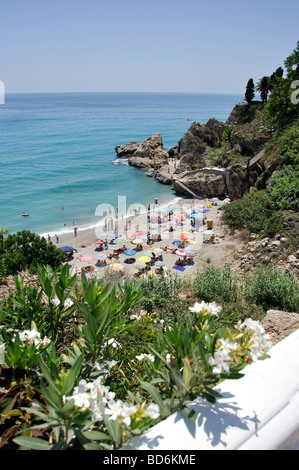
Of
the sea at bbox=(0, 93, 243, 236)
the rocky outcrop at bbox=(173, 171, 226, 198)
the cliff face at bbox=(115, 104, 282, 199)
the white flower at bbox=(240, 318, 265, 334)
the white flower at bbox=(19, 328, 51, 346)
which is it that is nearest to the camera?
the white flower at bbox=(240, 318, 265, 334)

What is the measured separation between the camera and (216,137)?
38.6m

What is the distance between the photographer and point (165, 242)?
72.3ft

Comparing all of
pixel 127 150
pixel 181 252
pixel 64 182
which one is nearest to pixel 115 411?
pixel 181 252

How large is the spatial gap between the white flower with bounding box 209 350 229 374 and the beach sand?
13.4 metres

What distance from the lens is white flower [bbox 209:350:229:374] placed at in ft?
4.05

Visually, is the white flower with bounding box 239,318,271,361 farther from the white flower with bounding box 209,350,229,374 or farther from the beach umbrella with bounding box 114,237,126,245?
the beach umbrella with bounding box 114,237,126,245

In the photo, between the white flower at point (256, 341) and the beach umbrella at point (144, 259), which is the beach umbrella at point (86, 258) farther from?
the white flower at point (256, 341)

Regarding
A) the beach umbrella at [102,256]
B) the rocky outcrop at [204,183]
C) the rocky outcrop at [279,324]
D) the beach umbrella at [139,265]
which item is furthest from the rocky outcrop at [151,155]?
the rocky outcrop at [279,324]

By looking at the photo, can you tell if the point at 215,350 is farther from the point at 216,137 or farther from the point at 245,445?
the point at 216,137

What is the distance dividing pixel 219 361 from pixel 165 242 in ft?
68.2


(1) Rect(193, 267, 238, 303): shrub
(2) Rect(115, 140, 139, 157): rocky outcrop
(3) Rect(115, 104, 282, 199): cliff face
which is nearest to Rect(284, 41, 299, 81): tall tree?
(3) Rect(115, 104, 282, 199): cliff face

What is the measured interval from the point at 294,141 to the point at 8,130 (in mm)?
89498

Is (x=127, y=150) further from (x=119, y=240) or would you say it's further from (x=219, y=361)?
(x=219, y=361)

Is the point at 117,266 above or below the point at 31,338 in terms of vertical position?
below
